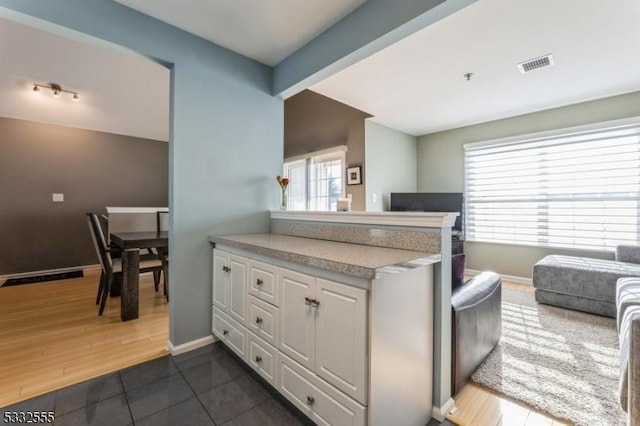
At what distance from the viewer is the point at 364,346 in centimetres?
113

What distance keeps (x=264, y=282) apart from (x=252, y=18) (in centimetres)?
185

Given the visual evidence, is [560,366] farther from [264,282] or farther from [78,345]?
[78,345]

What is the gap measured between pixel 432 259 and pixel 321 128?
402cm

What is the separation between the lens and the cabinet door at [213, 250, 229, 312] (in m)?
2.08

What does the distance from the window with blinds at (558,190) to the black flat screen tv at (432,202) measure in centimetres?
47

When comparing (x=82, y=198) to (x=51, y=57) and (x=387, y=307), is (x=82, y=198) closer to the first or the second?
(x=51, y=57)

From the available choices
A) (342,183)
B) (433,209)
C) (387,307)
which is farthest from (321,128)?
(387,307)

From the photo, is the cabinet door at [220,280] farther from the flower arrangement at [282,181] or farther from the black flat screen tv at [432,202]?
the black flat screen tv at [432,202]

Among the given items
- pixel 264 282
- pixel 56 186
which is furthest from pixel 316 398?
pixel 56 186

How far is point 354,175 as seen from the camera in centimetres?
443

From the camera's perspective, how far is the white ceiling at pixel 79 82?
7.80 ft

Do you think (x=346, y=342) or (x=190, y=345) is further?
(x=190, y=345)

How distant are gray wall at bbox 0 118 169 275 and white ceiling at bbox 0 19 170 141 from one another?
28cm

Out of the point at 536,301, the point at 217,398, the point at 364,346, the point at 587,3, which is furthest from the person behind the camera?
the point at 536,301
